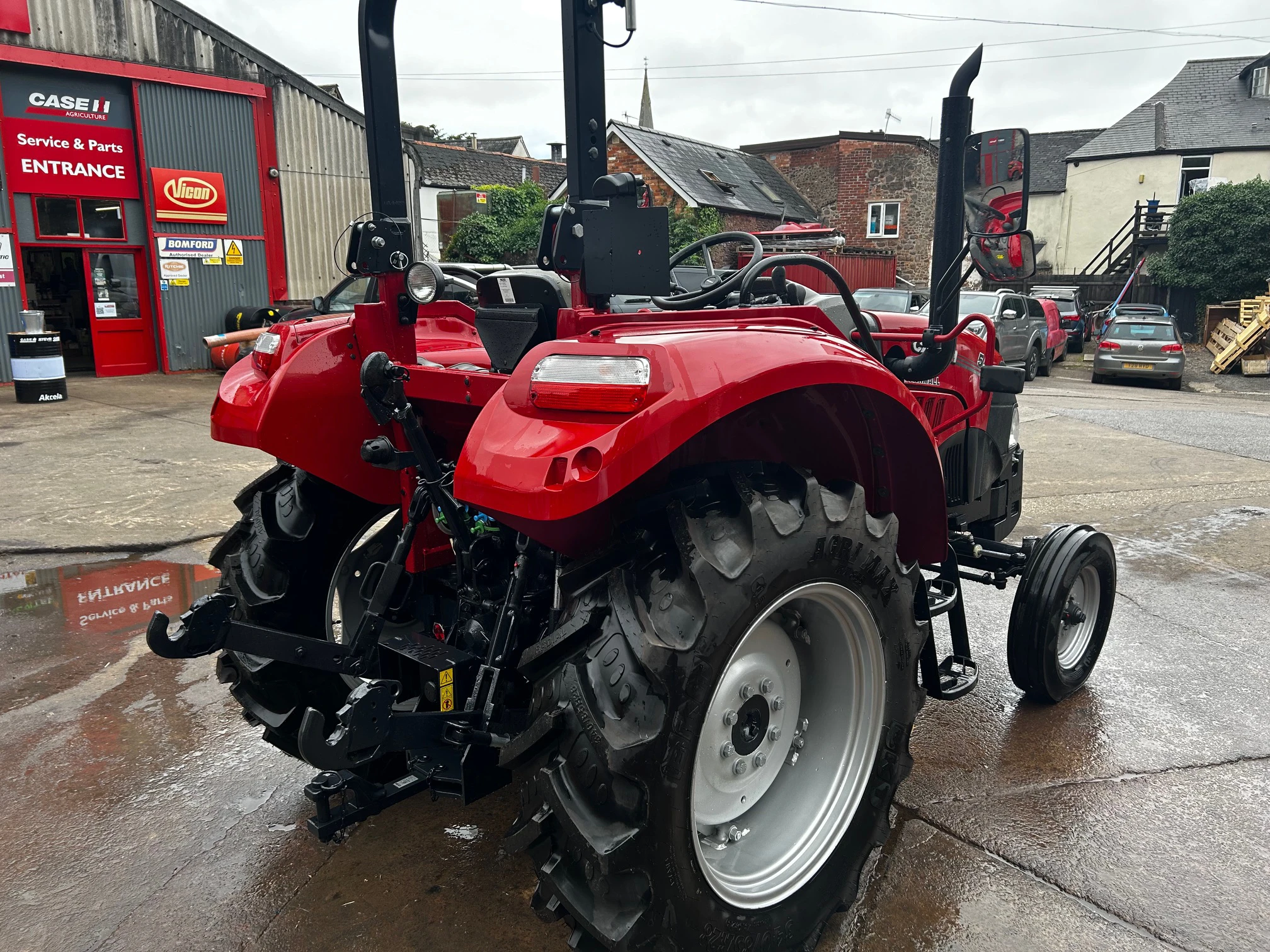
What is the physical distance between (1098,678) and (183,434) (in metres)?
9.05

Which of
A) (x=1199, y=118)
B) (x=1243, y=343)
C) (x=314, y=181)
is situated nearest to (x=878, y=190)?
(x=1199, y=118)

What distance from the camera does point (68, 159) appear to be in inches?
552

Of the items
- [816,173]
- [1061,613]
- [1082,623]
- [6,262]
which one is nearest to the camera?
[1061,613]

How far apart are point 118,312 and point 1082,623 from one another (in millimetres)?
15182

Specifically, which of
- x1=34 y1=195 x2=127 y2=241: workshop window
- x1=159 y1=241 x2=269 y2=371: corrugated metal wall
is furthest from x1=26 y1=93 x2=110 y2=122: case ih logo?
x1=159 y1=241 x2=269 y2=371: corrugated metal wall

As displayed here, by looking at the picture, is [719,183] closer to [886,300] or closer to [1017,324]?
[886,300]

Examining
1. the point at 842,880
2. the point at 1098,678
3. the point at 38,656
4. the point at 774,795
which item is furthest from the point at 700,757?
the point at 38,656

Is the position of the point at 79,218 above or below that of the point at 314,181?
below

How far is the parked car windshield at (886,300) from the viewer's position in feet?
56.5

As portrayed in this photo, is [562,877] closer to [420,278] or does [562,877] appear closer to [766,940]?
[766,940]

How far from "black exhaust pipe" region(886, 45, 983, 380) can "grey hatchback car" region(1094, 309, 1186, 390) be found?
17.9 metres

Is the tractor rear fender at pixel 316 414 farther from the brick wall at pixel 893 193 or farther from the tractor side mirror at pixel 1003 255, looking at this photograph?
the brick wall at pixel 893 193

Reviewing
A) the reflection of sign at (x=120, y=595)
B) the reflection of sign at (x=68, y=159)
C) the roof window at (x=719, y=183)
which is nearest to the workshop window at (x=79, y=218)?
the reflection of sign at (x=68, y=159)

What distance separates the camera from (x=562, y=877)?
1.87 meters
